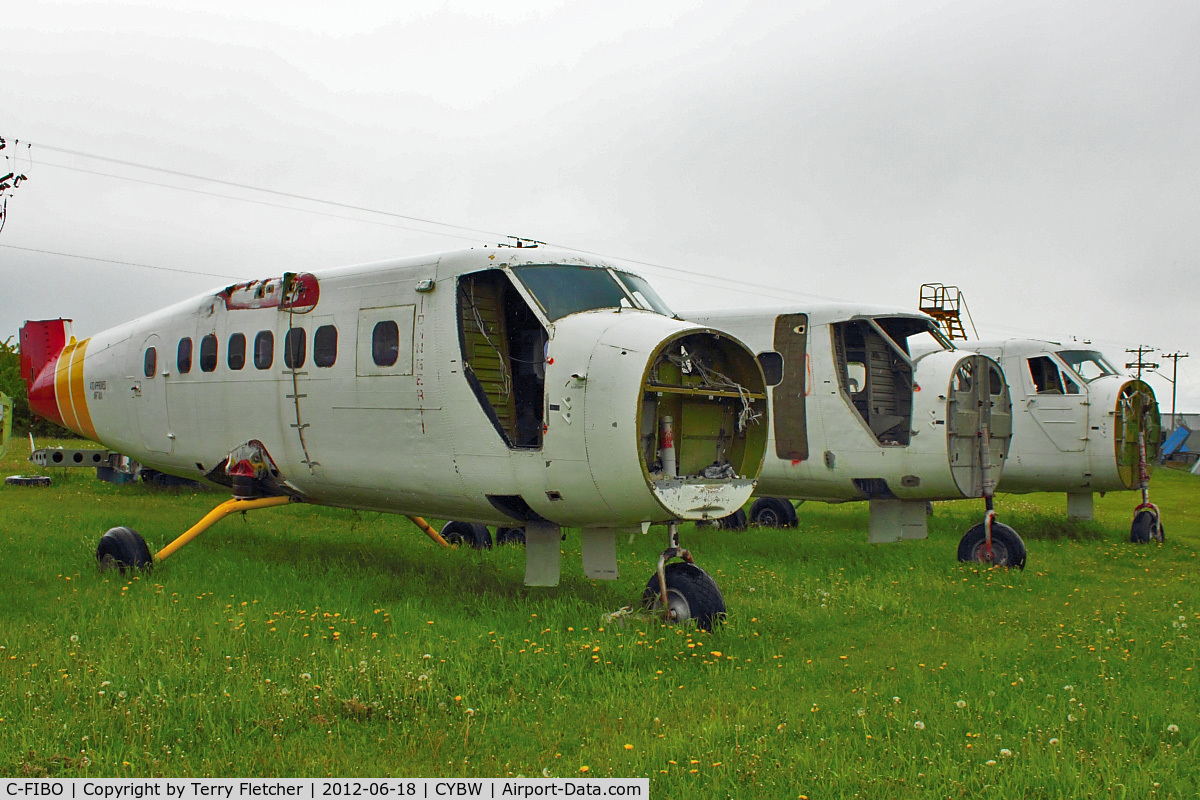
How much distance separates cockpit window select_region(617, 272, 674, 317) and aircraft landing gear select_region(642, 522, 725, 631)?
187 centimetres

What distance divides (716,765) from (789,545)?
8.49m

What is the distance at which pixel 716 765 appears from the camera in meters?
4.31

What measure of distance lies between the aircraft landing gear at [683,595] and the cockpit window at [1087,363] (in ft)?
31.8

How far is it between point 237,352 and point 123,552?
224cm

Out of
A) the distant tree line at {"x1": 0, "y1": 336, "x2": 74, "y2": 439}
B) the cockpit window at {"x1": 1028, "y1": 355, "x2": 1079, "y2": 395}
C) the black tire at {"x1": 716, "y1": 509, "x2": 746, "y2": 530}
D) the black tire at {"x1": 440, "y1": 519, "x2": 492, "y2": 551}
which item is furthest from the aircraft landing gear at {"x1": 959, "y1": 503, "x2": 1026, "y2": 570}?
the distant tree line at {"x1": 0, "y1": 336, "x2": 74, "y2": 439}

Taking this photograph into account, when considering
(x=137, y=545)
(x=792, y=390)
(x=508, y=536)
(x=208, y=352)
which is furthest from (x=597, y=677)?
(x=792, y=390)

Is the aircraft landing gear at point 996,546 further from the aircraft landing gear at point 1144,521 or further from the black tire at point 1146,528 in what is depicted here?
Answer: the black tire at point 1146,528

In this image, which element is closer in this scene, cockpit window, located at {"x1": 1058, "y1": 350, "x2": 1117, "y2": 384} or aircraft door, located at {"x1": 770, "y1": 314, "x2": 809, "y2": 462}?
aircraft door, located at {"x1": 770, "y1": 314, "x2": 809, "y2": 462}

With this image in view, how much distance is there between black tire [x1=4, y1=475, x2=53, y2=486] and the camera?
18.2 metres

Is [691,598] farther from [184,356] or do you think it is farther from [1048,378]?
[1048,378]

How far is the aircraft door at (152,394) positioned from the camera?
1038cm

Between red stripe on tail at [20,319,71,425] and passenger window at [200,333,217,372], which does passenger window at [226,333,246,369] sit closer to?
passenger window at [200,333,217,372]

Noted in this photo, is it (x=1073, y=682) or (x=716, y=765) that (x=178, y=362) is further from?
(x=1073, y=682)

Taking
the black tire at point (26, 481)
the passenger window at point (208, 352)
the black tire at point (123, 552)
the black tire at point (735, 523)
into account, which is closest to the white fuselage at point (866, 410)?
the black tire at point (735, 523)
